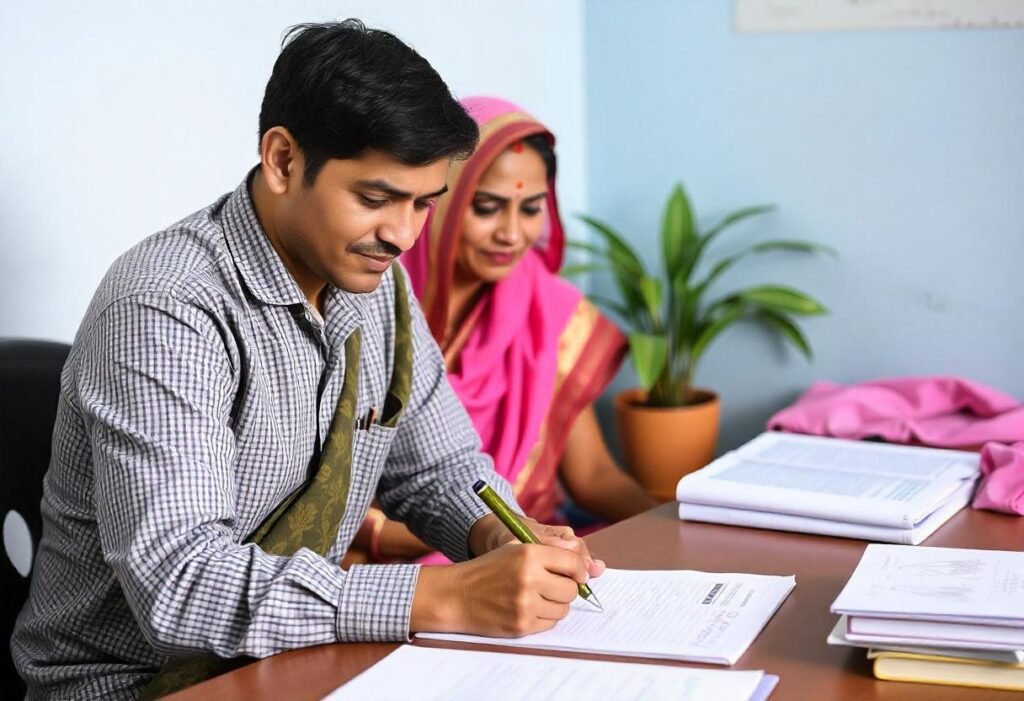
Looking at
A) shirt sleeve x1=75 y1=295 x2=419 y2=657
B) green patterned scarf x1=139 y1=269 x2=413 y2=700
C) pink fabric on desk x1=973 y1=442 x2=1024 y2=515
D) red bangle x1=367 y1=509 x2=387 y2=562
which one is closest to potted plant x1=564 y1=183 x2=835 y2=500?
red bangle x1=367 y1=509 x2=387 y2=562

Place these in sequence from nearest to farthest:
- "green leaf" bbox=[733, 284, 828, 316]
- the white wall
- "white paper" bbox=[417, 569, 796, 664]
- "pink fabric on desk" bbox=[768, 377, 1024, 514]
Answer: "white paper" bbox=[417, 569, 796, 664] → the white wall → "pink fabric on desk" bbox=[768, 377, 1024, 514] → "green leaf" bbox=[733, 284, 828, 316]

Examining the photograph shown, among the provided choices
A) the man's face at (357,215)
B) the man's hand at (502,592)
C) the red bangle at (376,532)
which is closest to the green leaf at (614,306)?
the red bangle at (376,532)

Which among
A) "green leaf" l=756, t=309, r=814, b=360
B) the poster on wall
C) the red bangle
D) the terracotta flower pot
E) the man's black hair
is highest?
the poster on wall

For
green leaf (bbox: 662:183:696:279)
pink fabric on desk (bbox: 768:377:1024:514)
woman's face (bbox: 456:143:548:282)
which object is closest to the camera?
pink fabric on desk (bbox: 768:377:1024:514)

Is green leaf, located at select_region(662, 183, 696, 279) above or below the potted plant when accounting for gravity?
above

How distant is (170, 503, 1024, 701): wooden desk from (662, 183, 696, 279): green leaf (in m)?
1.25

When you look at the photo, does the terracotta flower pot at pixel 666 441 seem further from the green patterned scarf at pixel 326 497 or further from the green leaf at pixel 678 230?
the green patterned scarf at pixel 326 497

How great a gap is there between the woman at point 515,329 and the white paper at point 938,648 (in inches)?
44.1

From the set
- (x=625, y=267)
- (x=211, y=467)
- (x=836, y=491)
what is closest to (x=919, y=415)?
(x=836, y=491)

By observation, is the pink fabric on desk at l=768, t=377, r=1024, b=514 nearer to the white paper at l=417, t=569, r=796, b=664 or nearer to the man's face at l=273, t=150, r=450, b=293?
the white paper at l=417, t=569, r=796, b=664

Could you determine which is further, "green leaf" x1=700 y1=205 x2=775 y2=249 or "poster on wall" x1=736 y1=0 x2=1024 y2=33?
"green leaf" x1=700 y1=205 x2=775 y2=249

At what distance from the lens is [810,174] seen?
2.83 m

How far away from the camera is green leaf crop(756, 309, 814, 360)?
9.31ft

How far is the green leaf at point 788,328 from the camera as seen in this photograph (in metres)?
2.84
